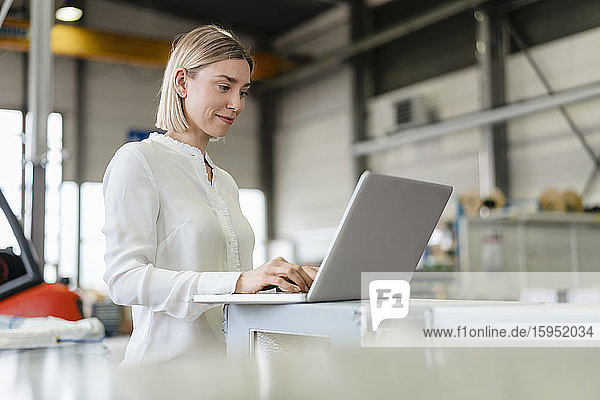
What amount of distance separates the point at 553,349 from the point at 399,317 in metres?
0.32

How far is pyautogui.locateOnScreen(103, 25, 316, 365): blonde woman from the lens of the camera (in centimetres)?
121

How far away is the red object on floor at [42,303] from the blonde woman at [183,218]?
2.83 ft

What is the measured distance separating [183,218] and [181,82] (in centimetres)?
27

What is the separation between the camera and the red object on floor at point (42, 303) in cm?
216

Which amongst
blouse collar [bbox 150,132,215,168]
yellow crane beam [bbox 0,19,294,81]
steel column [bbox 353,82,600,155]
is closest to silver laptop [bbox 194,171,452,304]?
blouse collar [bbox 150,132,215,168]

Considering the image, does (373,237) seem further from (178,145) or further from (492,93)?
(492,93)

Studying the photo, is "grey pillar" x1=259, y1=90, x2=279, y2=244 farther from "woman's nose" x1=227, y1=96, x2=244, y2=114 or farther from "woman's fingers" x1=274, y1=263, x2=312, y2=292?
"woman's fingers" x1=274, y1=263, x2=312, y2=292

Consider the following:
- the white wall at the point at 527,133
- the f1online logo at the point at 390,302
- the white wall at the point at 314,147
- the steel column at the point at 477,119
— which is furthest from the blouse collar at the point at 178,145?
the white wall at the point at 314,147

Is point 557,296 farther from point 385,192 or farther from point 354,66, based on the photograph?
point 354,66

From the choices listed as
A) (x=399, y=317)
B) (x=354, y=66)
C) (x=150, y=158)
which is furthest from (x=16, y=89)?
(x=399, y=317)

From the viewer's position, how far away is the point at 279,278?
1.09 m

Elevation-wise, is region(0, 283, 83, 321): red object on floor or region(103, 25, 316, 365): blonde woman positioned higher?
region(103, 25, 316, 365): blonde woman

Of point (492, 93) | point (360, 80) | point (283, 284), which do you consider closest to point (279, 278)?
point (283, 284)

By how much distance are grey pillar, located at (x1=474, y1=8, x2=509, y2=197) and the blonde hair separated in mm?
6149
